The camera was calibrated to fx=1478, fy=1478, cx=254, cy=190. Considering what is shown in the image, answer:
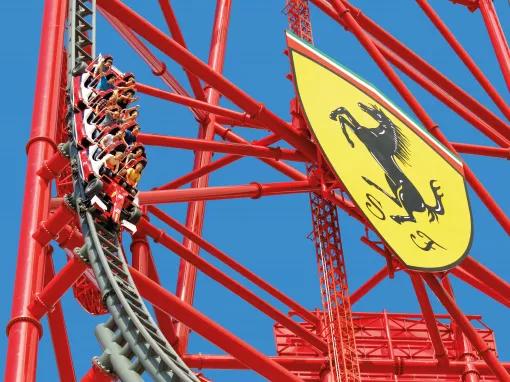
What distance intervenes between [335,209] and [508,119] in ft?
16.2

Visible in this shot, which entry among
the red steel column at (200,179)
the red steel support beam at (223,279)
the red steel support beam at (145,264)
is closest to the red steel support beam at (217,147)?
the red steel support beam at (223,279)

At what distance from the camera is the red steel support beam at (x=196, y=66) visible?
2806 centimetres

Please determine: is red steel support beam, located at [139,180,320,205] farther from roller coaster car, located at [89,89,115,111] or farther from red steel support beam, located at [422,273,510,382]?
roller coaster car, located at [89,89,115,111]

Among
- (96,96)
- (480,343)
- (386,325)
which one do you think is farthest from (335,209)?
(96,96)

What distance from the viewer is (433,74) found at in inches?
1394

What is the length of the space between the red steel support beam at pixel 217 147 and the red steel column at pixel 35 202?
12.4 ft

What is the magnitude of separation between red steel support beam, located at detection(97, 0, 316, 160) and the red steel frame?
0.08 feet

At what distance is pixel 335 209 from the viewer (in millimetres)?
34188

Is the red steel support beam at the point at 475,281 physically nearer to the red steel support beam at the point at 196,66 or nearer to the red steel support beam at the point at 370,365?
the red steel support beam at the point at 370,365

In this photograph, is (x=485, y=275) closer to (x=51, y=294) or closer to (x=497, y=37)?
(x=497, y=37)

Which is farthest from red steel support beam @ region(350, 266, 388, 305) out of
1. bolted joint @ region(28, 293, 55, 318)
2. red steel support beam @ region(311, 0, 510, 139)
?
bolted joint @ region(28, 293, 55, 318)

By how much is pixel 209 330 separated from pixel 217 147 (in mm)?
6284

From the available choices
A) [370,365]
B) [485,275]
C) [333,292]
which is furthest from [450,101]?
[370,365]

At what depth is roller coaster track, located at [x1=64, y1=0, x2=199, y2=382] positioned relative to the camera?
57.0 feet
